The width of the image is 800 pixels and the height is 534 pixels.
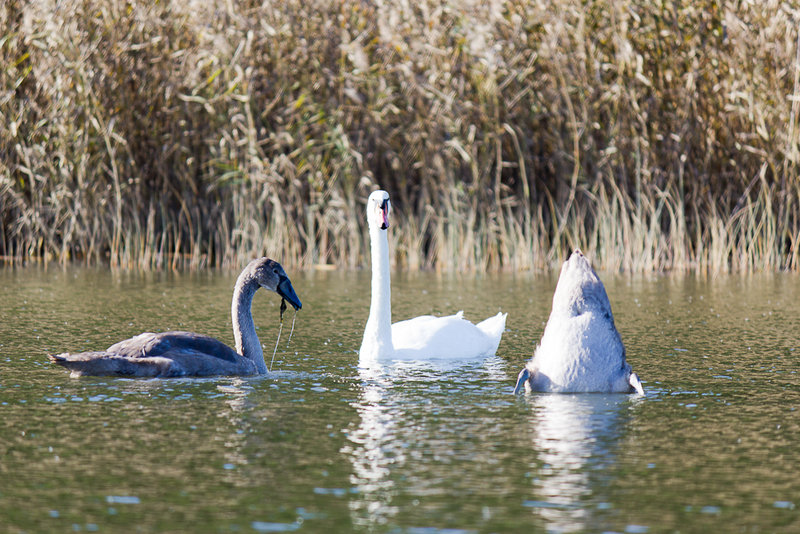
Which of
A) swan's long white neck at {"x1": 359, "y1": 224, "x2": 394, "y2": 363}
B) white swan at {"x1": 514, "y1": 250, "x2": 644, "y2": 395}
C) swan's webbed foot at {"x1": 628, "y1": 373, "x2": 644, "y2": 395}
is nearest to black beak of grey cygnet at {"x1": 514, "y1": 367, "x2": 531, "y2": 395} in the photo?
white swan at {"x1": 514, "y1": 250, "x2": 644, "y2": 395}

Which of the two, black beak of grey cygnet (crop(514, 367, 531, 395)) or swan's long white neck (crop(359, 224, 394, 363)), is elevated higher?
swan's long white neck (crop(359, 224, 394, 363))

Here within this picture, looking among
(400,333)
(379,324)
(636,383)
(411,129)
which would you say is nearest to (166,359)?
(379,324)

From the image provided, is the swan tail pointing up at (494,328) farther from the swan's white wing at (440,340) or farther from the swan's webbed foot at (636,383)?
the swan's webbed foot at (636,383)

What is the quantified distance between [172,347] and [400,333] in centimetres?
180

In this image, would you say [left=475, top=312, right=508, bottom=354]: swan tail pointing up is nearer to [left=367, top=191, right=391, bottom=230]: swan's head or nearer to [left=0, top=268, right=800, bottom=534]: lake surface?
[left=0, top=268, right=800, bottom=534]: lake surface

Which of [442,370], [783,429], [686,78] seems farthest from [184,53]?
[783,429]

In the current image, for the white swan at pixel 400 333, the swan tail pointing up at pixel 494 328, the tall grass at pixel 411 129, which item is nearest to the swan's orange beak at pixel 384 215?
the white swan at pixel 400 333

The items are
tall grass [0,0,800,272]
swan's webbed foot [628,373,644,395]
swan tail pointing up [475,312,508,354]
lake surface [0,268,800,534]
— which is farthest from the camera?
tall grass [0,0,800,272]

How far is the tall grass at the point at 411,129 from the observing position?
1430cm

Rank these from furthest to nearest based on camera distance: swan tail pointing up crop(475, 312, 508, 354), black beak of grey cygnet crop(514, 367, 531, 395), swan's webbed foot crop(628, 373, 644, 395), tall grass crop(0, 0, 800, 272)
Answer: tall grass crop(0, 0, 800, 272) → swan tail pointing up crop(475, 312, 508, 354) → black beak of grey cygnet crop(514, 367, 531, 395) → swan's webbed foot crop(628, 373, 644, 395)

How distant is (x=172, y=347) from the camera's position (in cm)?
716

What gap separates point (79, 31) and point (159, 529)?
11988 mm

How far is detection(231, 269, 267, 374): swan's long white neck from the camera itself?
7523mm

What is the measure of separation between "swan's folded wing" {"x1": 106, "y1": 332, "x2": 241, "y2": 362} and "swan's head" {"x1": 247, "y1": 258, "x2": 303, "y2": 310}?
0.63 metres
